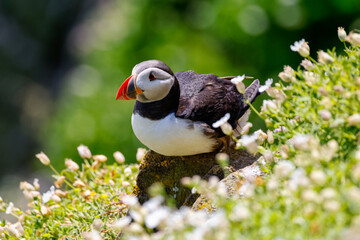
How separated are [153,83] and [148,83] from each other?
3 centimetres

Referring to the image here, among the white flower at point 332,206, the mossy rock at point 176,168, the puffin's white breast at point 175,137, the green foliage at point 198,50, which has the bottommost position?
the white flower at point 332,206

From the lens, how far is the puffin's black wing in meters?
3.36

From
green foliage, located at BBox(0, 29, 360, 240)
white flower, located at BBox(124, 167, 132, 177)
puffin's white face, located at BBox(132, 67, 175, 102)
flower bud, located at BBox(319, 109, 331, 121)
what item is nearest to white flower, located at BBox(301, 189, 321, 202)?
green foliage, located at BBox(0, 29, 360, 240)

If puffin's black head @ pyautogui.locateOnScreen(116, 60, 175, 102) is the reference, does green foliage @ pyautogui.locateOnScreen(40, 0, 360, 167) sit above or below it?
above

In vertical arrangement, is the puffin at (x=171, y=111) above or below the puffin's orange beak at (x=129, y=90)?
below

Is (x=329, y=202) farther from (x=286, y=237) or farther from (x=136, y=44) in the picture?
(x=136, y=44)

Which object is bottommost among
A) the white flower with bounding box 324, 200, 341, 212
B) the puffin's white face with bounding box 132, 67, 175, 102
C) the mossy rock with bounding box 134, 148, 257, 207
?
the white flower with bounding box 324, 200, 341, 212

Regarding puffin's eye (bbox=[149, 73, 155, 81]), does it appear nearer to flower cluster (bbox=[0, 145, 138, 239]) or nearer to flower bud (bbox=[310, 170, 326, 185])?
flower cluster (bbox=[0, 145, 138, 239])

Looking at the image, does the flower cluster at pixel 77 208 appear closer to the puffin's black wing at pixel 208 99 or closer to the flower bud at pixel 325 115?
the puffin's black wing at pixel 208 99

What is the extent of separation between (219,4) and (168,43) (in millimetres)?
910

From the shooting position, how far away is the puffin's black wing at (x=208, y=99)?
336 centimetres

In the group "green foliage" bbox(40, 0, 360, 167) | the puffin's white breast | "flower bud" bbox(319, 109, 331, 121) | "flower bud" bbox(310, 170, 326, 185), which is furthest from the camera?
"green foliage" bbox(40, 0, 360, 167)

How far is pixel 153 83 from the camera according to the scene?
3270 millimetres

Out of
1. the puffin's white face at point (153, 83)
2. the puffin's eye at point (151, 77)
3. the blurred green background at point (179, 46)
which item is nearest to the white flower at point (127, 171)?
the puffin's white face at point (153, 83)
